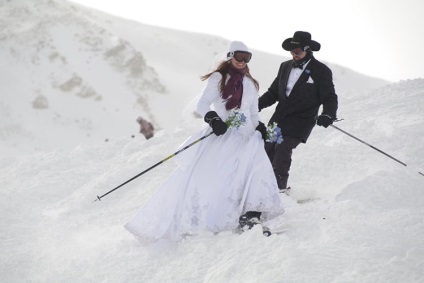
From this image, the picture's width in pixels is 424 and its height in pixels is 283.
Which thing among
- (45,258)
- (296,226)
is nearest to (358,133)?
(296,226)

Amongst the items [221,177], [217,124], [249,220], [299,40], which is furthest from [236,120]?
[299,40]

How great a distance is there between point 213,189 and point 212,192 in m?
0.03

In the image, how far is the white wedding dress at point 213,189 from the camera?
4004 mm

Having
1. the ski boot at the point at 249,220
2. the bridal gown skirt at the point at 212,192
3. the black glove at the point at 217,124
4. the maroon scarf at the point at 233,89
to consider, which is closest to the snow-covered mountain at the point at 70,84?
the bridal gown skirt at the point at 212,192

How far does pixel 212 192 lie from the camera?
4.02 metres

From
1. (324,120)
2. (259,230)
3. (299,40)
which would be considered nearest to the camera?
(259,230)

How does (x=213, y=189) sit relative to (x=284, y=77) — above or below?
below

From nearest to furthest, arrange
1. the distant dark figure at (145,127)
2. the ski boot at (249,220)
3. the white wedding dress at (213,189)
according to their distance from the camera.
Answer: the ski boot at (249,220) → the white wedding dress at (213,189) → the distant dark figure at (145,127)

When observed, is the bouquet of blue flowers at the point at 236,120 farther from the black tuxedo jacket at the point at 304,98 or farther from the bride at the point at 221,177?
the black tuxedo jacket at the point at 304,98

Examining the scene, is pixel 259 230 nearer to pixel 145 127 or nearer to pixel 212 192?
pixel 212 192

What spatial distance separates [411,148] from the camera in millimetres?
5684

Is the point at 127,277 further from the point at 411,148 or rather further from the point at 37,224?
the point at 411,148

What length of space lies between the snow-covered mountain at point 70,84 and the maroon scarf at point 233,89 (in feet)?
61.8

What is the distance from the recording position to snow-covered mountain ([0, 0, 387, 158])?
76.5 feet
